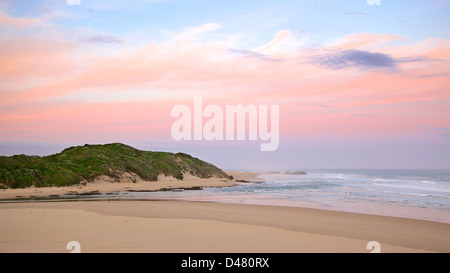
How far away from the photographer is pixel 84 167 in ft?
152

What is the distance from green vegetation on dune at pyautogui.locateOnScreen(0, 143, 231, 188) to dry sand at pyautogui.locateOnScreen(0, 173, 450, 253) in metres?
20.6

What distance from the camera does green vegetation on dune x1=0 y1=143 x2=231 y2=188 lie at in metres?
36.2

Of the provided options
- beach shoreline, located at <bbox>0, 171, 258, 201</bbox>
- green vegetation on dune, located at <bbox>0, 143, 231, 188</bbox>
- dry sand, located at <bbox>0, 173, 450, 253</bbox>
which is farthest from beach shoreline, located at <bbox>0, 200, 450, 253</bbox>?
green vegetation on dune, located at <bbox>0, 143, 231, 188</bbox>

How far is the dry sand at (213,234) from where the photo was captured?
10.7 metres

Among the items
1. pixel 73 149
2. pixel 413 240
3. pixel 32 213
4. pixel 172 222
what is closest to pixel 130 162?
pixel 73 149

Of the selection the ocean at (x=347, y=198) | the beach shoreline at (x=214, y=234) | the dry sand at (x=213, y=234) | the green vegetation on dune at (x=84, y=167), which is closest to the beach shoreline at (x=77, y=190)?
the green vegetation on dune at (x=84, y=167)

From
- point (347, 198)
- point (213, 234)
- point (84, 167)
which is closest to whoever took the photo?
point (213, 234)

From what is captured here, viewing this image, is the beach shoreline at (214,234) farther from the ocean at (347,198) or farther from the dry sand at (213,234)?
the ocean at (347,198)

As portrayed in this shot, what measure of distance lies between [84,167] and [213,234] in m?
37.4

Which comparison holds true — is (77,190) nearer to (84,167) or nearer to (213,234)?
(84,167)

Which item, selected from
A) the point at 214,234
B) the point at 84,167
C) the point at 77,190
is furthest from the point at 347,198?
the point at 84,167

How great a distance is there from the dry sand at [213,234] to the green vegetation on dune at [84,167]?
2061 centimetres

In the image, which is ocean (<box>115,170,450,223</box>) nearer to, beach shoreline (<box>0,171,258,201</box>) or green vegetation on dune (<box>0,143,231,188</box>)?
beach shoreline (<box>0,171,258,201</box>)

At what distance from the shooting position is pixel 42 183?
3722cm
